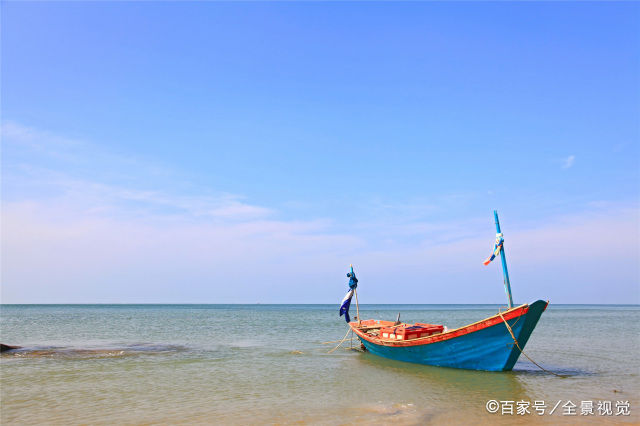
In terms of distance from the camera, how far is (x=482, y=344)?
18.0m

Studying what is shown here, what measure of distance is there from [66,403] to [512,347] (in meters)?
16.5

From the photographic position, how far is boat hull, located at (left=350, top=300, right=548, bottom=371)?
16.7 metres

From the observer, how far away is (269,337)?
37.3 m

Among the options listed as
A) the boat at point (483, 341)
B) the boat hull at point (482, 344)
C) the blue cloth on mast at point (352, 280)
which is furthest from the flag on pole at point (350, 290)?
the boat hull at point (482, 344)

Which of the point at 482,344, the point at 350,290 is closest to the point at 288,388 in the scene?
the point at 482,344

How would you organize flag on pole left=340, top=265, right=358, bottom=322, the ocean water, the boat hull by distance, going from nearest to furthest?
1. the ocean water
2. the boat hull
3. flag on pole left=340, top=265, right=358, bottom=322

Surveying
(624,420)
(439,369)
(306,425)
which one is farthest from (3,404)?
(624,420)

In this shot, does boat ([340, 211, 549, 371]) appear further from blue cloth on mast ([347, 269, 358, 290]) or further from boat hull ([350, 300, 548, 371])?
blue cloth on mast ([347, 269, 358, 290])

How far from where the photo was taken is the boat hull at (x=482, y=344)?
1669 centimetres

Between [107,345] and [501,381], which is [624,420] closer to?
[501,381]

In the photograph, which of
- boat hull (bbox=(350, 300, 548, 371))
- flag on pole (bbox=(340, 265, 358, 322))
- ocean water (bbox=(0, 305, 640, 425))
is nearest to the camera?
ocean water (bbox=(0, 305, 640, 425))

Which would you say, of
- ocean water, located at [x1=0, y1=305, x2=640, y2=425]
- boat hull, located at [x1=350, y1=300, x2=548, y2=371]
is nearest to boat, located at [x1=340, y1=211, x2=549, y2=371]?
boat hull, located at [x1=350, y1=300, x2=548, y2=371]

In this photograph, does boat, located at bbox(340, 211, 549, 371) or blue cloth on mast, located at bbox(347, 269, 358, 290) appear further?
blue cloth on mast, located at bbox(347, 269, 358, 290)

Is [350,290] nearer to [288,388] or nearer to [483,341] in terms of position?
[483,341]
